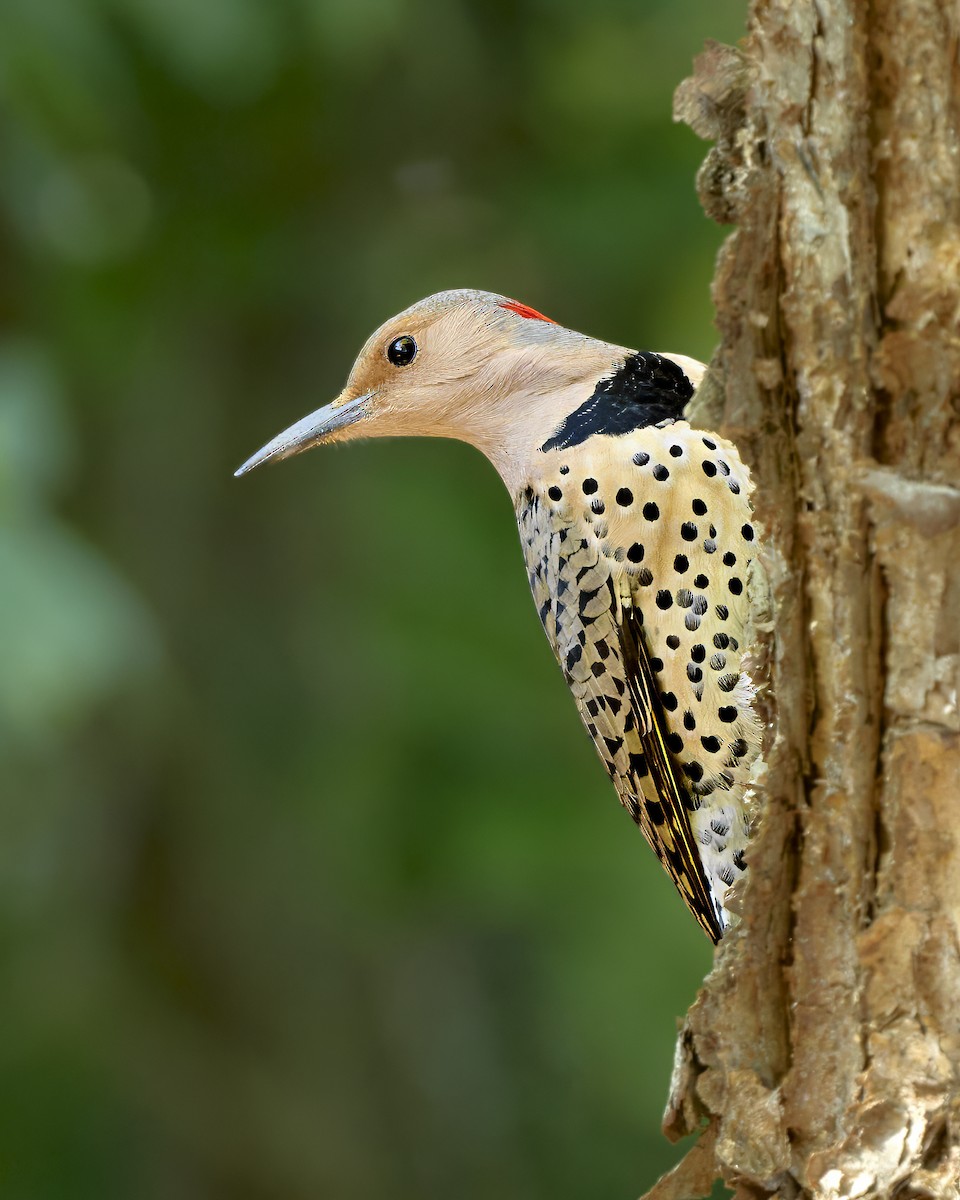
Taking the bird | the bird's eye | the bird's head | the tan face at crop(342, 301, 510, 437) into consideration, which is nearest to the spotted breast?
the bird

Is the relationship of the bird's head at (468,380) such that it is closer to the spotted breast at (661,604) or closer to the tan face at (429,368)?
the tan face at (429,368)

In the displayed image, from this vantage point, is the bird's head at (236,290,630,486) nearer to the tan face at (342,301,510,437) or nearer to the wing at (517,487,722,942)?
the tan face at (342,301,510,437)

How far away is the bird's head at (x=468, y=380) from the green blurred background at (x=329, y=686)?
10.1 ft

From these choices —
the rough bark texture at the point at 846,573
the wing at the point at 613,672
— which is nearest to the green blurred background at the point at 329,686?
the wing at the point at 613,672

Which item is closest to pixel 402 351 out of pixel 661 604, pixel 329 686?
pixel 661 604

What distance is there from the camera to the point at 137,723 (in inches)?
295

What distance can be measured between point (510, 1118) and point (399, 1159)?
709 mm

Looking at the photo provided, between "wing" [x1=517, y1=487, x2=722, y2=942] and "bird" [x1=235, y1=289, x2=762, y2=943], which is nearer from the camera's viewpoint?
"bird" [x1=235, y1=289, x2=762, y2=943]

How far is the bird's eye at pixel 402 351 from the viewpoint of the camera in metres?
3.10

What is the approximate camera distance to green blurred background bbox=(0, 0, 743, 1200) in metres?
6.82

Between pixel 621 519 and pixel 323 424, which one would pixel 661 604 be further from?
pixel 323 424

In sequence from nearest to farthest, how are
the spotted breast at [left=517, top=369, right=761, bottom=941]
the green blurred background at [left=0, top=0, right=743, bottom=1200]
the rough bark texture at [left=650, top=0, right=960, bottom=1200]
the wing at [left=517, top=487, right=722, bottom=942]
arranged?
the rough bark texture at [left=650, top=0, right=960, bottom=1200], the spotted breast at [left=517, top=369, right=761, bottom=941], the wing at [left=517, top=487, right=722, bottom=942], the green blurred background at [left=0, top=0, right=743, bottom=1200]

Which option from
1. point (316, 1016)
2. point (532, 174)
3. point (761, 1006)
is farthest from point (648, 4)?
point (761, 1006)

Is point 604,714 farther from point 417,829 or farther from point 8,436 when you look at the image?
point 417,829
